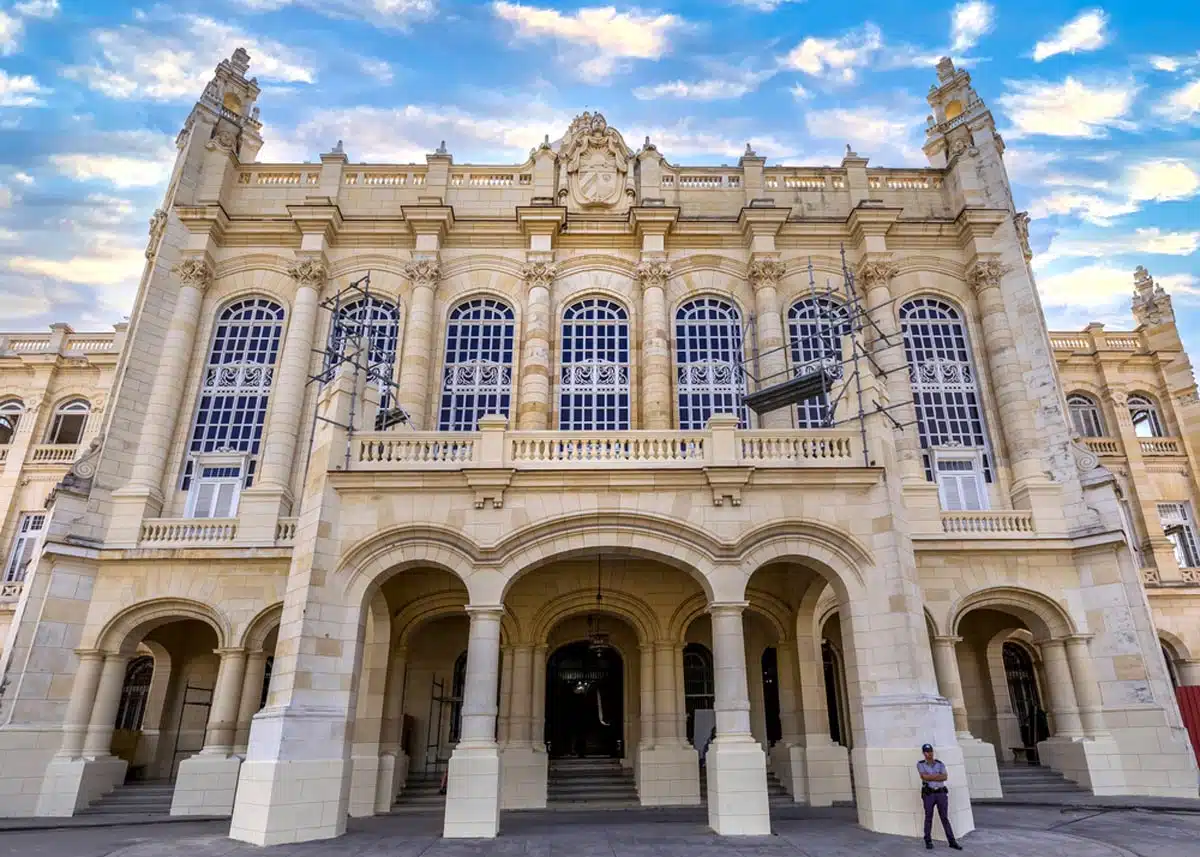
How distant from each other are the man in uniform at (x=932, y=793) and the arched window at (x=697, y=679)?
938 cm

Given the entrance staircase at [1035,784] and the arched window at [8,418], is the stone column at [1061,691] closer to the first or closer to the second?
the entrance staircase at [1035,784]

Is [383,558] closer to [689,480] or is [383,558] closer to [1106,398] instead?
[689,480]

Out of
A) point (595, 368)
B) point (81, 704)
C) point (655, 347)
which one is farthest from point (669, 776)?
point (81, 704)

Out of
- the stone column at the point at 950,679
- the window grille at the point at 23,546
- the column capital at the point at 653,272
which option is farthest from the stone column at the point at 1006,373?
the window grille at the point at 23,546

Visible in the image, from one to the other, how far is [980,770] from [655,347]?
14.2m

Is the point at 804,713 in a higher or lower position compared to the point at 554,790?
higher

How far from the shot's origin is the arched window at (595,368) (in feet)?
74.5

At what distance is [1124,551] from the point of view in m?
18.7

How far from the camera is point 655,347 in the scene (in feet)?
75.4

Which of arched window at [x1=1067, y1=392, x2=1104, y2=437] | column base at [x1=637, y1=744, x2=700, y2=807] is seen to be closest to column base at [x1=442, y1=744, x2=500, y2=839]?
column base at [x1=637, y1=744, x2=700, y2=807]

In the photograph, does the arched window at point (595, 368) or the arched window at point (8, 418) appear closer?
the arched window at point (595, 368)

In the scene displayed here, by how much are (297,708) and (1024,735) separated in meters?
A: 23.0

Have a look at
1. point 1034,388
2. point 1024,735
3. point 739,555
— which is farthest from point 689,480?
point 1024,735

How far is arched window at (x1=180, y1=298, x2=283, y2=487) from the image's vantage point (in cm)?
2223
